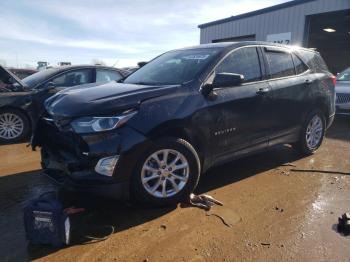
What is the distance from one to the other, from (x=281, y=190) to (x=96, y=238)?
231cm

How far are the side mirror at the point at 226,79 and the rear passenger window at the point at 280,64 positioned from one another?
1.12 m

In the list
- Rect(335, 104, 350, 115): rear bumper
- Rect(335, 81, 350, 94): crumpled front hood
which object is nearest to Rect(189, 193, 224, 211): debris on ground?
Rect(335, 104, 350, 115): rear bumper

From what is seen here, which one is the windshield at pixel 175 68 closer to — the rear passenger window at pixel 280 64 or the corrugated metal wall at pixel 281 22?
the rear passenger window at pixel 280 64

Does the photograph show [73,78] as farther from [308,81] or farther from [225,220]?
[225,220]

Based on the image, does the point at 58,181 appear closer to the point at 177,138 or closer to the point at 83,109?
the point at 83,109

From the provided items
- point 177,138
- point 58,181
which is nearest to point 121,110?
point 177,138

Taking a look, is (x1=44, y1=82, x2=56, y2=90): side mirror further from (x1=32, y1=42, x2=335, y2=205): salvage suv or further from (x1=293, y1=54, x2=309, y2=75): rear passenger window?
(x1=293, y1=54, x2=309, y2=75): rear passenger window

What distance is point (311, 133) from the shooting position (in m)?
5.66

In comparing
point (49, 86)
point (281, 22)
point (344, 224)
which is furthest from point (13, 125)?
point (281, 22)

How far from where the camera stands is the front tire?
137 inches

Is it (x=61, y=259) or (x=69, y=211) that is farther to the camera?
(x=69, y=211)

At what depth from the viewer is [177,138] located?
12.1 feet

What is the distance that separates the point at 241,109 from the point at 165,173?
1306mm

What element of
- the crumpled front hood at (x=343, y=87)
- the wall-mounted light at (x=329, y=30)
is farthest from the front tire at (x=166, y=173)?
the wall-mounted light at (x=329, y=30)
